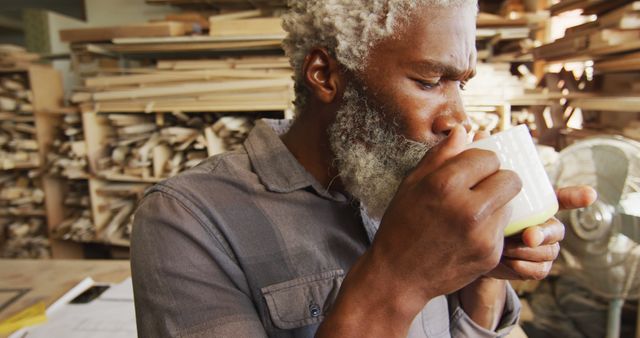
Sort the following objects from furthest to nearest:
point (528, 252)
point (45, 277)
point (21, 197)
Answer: point (21, 197), point (45, 277), point (528, 252)

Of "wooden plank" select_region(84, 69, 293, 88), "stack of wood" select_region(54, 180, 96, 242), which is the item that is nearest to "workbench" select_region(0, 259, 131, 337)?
"stack of wood" select_region(54, 180, 96, 242)

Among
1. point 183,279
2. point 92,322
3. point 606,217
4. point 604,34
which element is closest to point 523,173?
point 183,279

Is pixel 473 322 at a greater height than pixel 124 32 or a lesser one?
lesser

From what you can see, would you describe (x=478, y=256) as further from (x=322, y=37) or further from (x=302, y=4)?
(x=302, y=4)

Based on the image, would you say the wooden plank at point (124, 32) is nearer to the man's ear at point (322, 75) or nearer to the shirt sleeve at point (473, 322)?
the man's ear at point (322, 75)

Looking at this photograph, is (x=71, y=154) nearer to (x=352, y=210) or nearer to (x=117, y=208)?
(x=117, y=208)

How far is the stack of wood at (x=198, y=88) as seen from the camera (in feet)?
9.22

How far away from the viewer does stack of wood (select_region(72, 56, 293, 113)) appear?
2811mm

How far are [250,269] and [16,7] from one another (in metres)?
5.99

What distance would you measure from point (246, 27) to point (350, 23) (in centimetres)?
223

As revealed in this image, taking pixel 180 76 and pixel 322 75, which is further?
pixel 180 76

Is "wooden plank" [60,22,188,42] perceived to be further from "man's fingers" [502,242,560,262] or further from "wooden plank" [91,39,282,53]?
"man's fingers" [502,242,560,262]

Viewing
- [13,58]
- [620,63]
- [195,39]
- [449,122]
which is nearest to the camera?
[449,122]

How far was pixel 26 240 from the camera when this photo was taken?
352 centimetres
